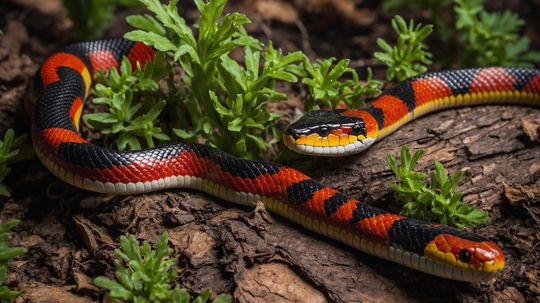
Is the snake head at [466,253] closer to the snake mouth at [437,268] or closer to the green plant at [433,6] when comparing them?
the snake mouth at [437,268]

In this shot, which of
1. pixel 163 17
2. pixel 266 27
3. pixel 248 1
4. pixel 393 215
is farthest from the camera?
pixel 248 1

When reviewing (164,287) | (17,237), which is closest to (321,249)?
(164,287)

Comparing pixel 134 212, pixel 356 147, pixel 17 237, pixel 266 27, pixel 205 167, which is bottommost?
pixel 17 237

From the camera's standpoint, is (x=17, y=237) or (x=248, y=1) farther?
(x=248, y=1)

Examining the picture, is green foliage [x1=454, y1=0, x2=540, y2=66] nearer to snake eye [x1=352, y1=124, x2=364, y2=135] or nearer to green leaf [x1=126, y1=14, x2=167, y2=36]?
snake eye [x1=352, y1=124, x2=364, y2=135]

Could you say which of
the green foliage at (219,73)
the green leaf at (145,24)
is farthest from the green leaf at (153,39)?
the green leaf at (145,24)

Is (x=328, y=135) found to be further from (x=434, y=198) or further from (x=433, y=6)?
(x=433, y=6)

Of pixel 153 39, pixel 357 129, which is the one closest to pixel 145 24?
pixel 153 39

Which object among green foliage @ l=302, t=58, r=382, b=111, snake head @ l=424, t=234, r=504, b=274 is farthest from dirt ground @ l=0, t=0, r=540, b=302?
green foliage @ l=302, t=58, r=382, b=111

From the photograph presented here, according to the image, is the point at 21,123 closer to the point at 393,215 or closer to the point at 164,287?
the point at 164,287
